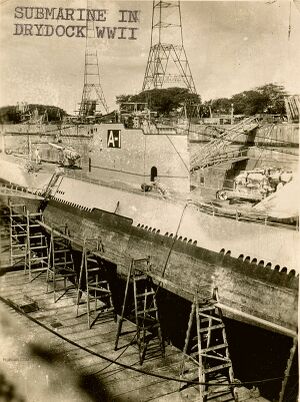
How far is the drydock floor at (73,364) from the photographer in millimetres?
14672

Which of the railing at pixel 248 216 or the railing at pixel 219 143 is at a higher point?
the railing at pixel 219 143

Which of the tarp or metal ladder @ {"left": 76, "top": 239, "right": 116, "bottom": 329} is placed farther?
metal ladder @ {"left": 76, "top": 239, "right": 116, "bottom": 329}

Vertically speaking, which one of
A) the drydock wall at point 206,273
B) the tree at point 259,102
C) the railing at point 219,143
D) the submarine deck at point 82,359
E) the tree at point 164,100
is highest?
the tree at point 164,100

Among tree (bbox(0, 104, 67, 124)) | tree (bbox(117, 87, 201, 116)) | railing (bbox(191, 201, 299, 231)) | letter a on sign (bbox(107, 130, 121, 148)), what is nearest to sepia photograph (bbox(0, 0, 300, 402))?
railing (bbox(191, 201, 299, 231))

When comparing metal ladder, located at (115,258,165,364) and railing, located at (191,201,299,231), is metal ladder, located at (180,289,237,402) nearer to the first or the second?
metal ladder, located at (115,258,165,364)

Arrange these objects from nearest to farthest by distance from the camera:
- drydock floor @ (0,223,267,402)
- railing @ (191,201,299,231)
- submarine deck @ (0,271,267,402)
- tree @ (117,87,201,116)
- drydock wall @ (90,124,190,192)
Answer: drydock floor @ (0,223,267,402) → submarine deck @ (0,271,267,402) → railing @ (191,201,299,231) → drydock wall @ (90,124,190,192) → tree @ (117,87,201,116)

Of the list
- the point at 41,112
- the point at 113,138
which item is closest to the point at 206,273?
the point at 113,138

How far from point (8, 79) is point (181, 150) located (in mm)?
12246

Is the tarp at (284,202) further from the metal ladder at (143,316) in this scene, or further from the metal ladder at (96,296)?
the metal ladder at (96,296)

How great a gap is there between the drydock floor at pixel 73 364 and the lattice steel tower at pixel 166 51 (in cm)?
1213

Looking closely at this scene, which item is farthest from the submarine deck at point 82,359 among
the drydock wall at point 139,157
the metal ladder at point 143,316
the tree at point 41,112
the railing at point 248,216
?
the tree at point 41,112

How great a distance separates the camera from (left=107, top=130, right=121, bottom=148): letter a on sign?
101 ft

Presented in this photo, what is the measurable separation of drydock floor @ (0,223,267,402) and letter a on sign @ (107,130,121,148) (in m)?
13.2

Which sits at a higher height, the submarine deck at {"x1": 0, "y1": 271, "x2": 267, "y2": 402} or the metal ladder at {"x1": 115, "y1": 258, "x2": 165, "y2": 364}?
the metal ladder at {"x1": 115, "y1": 258, "x2": 165, "y2": 364}
